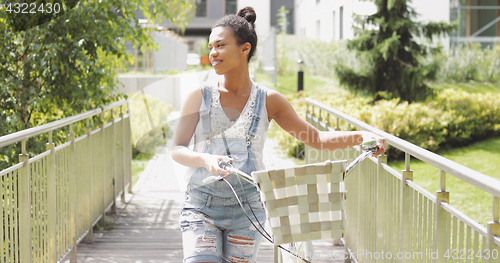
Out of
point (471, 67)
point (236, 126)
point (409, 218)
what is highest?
point (471, 67)

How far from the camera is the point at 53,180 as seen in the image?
3221mm

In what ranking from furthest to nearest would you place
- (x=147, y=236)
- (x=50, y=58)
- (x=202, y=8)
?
1. (x=202, y=8)
2. (x=147, y=236)
3. (x=50, y=58)

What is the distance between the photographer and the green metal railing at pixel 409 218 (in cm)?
163

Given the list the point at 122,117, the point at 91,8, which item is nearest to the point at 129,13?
the point at 91,8

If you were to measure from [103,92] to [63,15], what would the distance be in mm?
801

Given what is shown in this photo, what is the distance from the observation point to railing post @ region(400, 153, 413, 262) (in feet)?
7.78

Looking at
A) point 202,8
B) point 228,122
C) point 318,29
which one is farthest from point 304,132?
point 202,8

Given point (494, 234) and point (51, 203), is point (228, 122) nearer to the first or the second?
point (494, 234)

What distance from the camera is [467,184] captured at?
6742mm

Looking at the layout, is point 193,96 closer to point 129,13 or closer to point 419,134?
point 129,13

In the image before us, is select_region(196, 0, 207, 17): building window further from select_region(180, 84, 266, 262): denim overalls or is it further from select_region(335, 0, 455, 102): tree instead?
select_region(180, 84, 266, 262): denim overalls

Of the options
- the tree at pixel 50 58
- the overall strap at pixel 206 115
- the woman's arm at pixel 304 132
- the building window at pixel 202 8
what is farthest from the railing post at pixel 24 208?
the building window at pixel 202 8

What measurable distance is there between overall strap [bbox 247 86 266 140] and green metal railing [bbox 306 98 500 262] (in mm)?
671

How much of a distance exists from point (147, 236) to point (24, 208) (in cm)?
183
